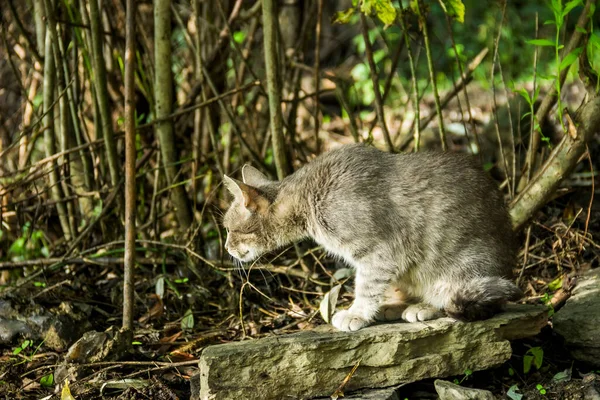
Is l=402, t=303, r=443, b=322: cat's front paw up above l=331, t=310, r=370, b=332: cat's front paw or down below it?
below

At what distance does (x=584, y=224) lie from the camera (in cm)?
545

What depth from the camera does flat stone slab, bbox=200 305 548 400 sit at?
3582mm

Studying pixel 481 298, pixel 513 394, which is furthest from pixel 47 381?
pixel 513 394

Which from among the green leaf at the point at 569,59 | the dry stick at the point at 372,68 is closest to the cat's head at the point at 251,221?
the dry stick at the point at 372,68

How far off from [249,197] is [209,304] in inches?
46.9

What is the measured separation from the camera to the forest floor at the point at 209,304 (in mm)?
3980

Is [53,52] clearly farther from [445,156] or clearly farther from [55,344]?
[445,156]

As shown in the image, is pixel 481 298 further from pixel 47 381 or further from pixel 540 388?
pixel 47 381

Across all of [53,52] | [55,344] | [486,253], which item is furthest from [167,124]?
[486,253]

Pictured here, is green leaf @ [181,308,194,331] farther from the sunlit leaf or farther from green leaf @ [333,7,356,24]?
green leaf @ [333,7,356,24]

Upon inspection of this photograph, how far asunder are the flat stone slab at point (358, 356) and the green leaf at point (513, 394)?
0.15 m

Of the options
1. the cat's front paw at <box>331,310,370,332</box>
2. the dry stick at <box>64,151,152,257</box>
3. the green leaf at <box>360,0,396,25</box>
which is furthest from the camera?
the dry stick at <box>64,151,152,257</box>

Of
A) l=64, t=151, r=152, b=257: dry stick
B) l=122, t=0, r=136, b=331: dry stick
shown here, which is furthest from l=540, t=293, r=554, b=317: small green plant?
l=64, t=151, r=152, b=257: dry stick

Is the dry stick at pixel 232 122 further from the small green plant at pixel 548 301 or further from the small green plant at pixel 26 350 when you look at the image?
the small green plant at pixel 548 301
